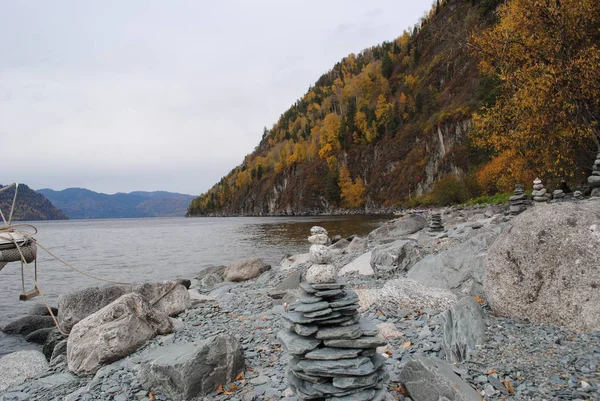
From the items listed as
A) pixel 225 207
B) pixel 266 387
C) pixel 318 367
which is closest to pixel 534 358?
pixel 318 367

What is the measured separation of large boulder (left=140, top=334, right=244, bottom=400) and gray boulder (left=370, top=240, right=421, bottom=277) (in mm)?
6048

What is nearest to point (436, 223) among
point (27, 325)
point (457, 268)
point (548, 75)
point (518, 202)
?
point (518, 202)

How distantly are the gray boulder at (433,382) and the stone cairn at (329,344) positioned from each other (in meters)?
0.33

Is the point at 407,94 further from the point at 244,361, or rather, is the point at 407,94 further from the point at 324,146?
the point at 244,361

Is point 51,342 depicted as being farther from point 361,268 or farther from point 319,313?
point 319,313

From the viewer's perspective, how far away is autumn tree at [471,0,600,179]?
49.5ft

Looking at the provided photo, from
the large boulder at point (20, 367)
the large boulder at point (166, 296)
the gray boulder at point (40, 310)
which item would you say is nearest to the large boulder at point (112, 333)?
the large boulder at point (20, 367)

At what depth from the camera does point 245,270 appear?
17.3 metres

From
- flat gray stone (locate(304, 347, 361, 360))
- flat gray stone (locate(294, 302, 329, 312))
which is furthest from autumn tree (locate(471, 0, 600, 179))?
flat gray stone (locate(304, 347, 361, 360))

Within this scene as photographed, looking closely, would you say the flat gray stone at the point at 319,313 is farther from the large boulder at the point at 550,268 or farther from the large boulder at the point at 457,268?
the large boulder at the point at 457,268

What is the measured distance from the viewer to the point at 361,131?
386 ft

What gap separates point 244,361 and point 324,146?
122981mm

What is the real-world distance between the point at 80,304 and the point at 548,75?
18.9 meters

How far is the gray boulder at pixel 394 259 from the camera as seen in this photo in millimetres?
10914
